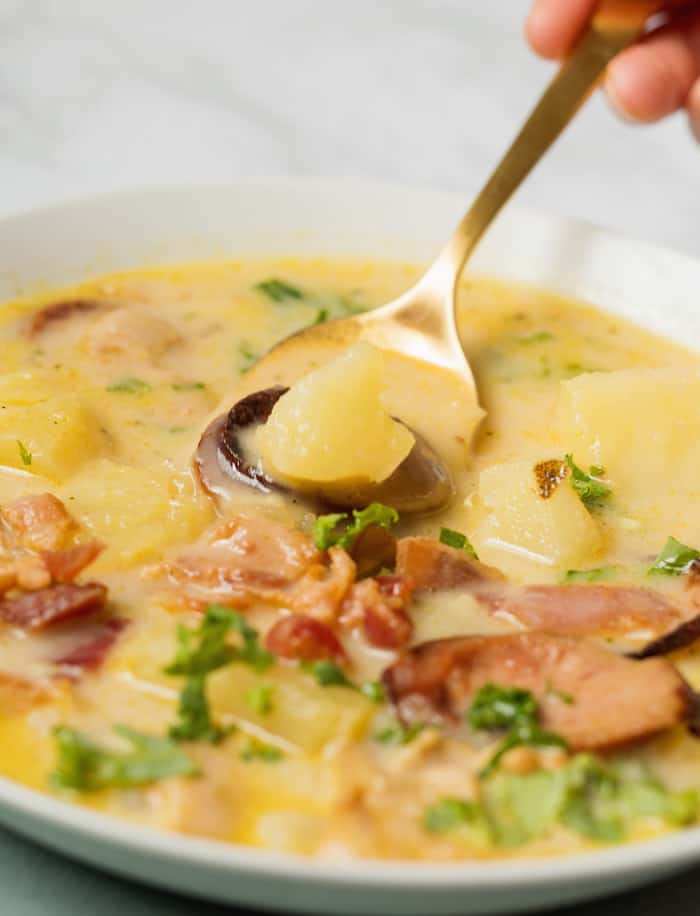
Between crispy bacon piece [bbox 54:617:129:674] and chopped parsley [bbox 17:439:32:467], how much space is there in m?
0.66

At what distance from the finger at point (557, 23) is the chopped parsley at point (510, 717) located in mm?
2495

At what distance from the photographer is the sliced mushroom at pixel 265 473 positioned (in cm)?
336

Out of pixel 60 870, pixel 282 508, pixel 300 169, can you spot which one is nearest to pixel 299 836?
pixel 60 870

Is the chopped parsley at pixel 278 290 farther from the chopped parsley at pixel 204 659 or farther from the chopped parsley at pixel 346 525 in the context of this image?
the chopped parsley at pixel 204 659

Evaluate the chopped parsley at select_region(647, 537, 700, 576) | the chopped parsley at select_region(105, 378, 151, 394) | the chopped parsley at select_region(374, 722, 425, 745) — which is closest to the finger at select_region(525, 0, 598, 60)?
the chopped parsley at select_region(105, 378, 151, 394)

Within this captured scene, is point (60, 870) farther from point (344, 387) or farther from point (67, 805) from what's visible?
point (344, 387)

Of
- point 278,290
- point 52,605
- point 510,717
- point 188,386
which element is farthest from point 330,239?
point 510,717

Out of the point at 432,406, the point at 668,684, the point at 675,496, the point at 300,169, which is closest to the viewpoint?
the point at 668,684

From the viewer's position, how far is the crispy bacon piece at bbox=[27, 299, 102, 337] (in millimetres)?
4191

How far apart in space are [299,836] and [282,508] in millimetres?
1007

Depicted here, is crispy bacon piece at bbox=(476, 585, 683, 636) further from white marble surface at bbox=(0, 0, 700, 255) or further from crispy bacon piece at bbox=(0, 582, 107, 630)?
white marble surface at bbox=(0, 0, 700, 255)

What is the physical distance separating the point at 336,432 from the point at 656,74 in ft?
6.34

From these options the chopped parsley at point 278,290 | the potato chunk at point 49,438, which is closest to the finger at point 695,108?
the chopped parsley at point 278,290

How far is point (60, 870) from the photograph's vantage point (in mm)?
2752
